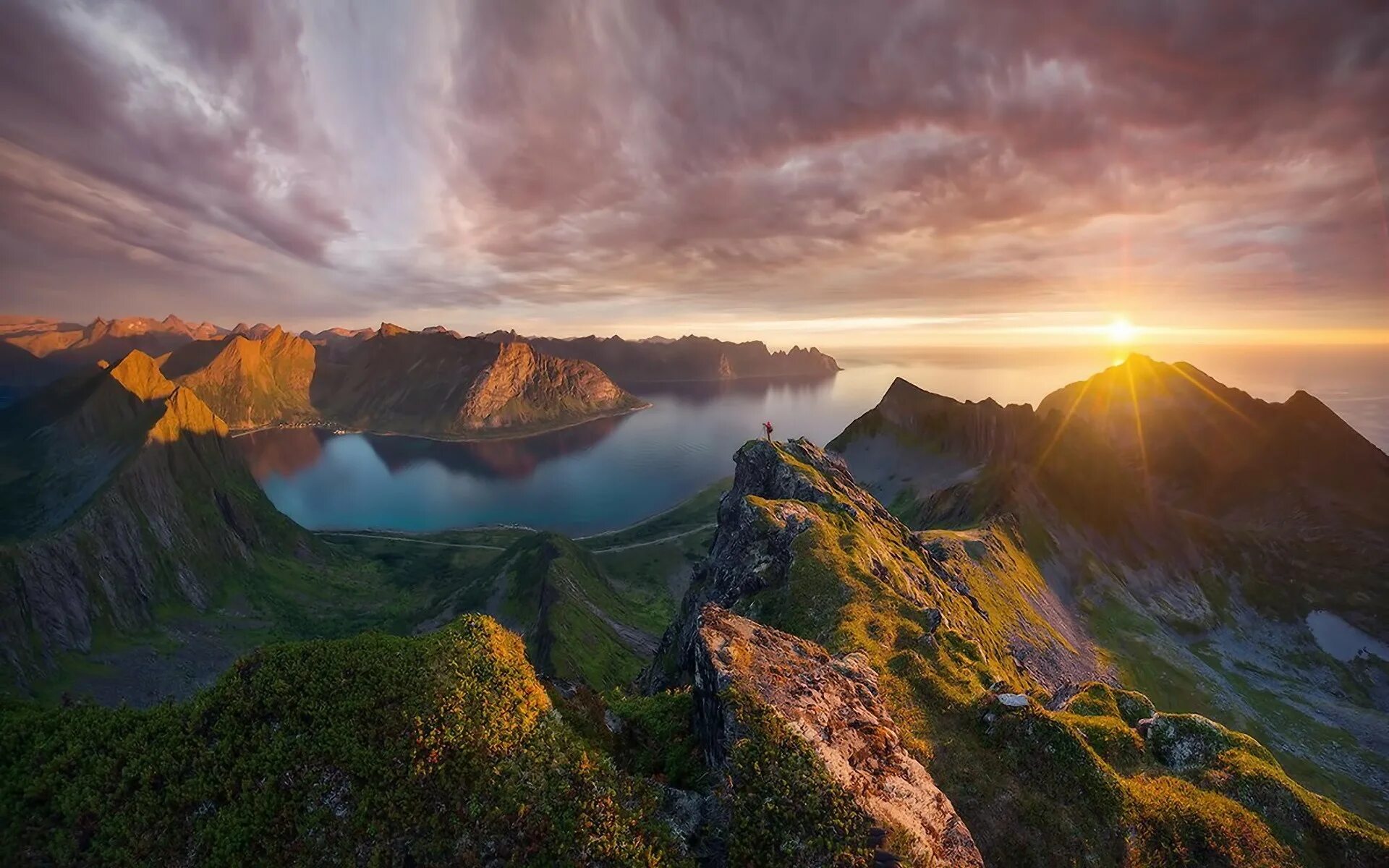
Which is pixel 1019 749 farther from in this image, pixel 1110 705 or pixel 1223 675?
pixel 1223 675

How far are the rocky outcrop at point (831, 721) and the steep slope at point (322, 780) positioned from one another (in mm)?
4384

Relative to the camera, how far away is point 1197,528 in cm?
12338

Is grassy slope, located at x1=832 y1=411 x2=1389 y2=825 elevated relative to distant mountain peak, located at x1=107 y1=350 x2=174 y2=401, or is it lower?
lower

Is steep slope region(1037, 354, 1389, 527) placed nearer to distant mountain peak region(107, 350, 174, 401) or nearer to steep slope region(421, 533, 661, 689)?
steep slope region(421, 533, 661, 689)

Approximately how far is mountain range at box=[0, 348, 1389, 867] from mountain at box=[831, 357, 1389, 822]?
75 centimetres

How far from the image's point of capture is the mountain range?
1454 cm

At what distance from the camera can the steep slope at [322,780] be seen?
13617 mm

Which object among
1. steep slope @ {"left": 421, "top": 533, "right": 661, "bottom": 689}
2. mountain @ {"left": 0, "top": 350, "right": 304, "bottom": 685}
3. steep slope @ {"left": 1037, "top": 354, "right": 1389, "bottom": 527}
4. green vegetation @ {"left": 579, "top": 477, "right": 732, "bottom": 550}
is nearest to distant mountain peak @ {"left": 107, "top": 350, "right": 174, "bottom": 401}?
mountain @ {"left": 0, "top": 350, "right": 304, "bottom": 685}

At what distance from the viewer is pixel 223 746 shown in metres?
14.8

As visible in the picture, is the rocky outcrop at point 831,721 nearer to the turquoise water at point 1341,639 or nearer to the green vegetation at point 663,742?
the green vegetation at point 663,742

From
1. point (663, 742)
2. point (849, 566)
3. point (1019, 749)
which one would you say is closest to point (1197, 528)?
point (849, 566)

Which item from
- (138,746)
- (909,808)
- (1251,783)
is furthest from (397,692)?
(1251,783)

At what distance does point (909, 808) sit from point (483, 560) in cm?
14792

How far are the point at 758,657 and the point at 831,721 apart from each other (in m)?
3.67
